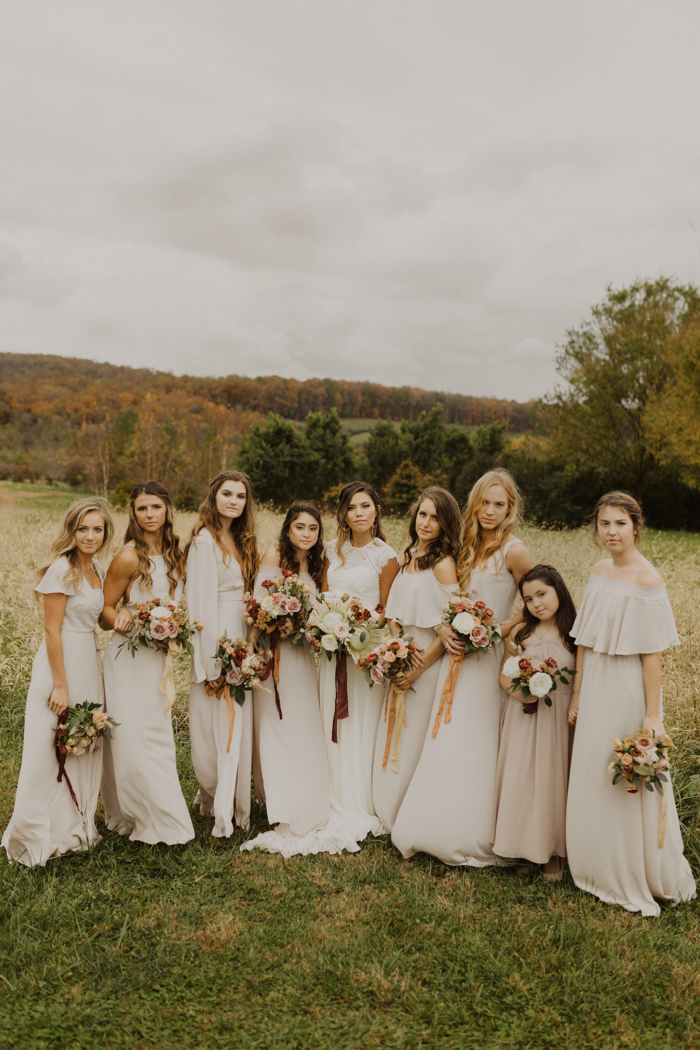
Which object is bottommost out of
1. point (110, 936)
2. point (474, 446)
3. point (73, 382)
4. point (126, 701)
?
point (110, 936)

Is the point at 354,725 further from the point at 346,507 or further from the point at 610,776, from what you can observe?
the point at 610,776

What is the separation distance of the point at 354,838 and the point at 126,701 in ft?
6.27

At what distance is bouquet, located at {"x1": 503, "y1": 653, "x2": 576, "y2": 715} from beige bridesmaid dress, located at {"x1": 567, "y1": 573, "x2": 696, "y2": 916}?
0.65 ft

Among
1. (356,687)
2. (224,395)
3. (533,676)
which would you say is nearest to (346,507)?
(356,687)

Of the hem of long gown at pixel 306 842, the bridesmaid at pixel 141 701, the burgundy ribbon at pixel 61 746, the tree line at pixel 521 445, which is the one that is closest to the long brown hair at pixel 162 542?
the bridesmaid at pixel 141 701

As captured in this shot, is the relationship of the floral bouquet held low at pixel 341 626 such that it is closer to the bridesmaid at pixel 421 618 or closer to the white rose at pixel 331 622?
the white rose at pixel 331 622

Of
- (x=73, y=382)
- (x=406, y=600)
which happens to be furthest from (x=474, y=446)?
(x=73, y=382)

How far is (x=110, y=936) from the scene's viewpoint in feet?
12.0

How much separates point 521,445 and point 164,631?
32061mm

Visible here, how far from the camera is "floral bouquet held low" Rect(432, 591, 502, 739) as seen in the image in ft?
14.0

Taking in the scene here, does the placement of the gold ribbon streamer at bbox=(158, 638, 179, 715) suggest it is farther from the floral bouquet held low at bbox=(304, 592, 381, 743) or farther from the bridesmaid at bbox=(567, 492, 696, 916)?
the bridesmaid at bbox=(567, 492, 696, 916)

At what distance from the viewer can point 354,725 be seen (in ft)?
16.4

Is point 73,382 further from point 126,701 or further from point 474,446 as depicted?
point 126,701

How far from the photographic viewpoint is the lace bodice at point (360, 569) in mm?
5020
